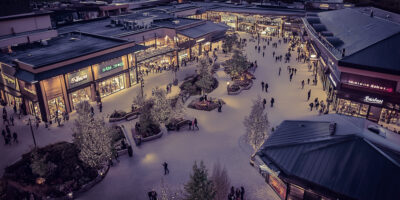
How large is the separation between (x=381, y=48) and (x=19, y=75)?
133 feet

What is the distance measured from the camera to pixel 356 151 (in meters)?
17.0

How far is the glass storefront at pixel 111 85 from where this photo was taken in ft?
132

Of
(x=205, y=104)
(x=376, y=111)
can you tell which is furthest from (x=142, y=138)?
(x=376, y=111)

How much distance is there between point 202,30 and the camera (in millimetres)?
59750

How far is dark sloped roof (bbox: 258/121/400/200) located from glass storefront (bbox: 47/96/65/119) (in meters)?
26.0

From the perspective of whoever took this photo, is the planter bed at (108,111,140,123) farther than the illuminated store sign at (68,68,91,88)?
No

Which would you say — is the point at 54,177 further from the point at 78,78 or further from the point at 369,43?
the point at 369,43

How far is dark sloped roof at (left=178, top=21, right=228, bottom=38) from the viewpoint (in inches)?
2204

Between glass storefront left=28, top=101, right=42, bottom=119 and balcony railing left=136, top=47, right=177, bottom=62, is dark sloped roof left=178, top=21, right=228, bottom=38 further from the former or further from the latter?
glass storefront left=28, top=101, right=42, bottom=119

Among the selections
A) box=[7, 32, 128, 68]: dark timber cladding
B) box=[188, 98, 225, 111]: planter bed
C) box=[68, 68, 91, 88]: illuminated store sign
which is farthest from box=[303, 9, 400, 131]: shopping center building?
box=[68, 68, 91, 88]: illuminated store sign

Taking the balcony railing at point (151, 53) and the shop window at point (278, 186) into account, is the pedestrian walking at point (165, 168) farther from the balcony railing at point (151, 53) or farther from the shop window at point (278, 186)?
the balcony railing at point (151, 53)

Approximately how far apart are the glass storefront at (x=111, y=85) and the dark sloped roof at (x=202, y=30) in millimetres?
17387

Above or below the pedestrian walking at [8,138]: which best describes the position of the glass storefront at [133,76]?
above

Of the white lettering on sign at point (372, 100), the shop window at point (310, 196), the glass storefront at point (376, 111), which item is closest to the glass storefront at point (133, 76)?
the glass storefront at point (376, 111)
